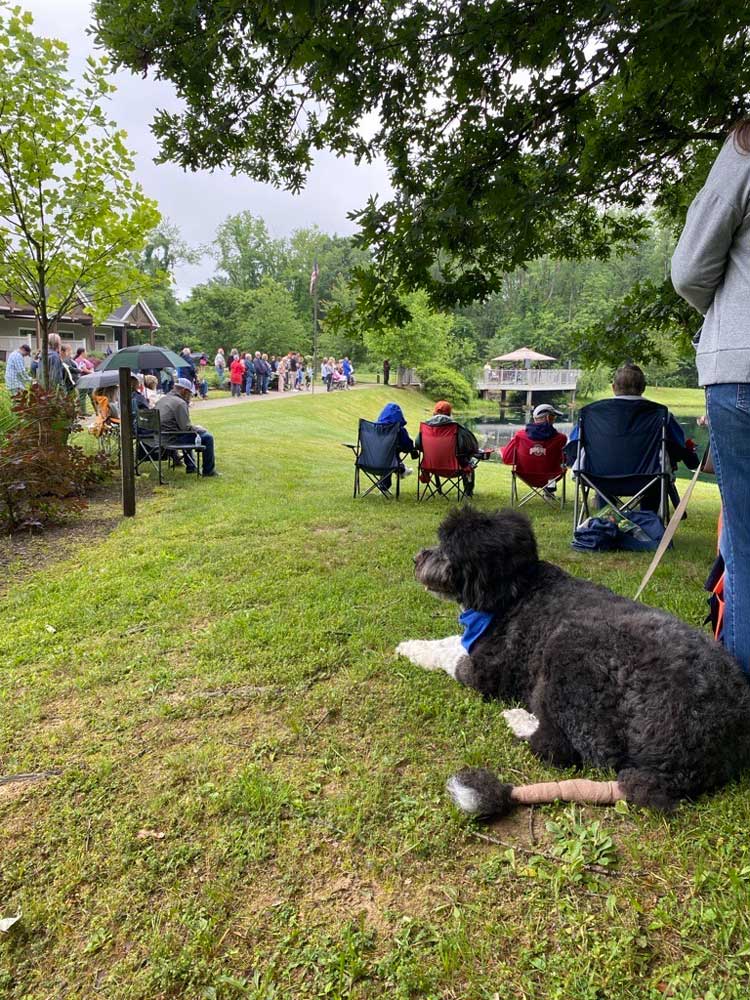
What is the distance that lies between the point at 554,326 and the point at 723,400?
5952cm

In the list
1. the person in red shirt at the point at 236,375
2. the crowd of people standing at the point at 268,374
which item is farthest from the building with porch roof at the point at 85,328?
the crowd of people standing at the point at 268,374

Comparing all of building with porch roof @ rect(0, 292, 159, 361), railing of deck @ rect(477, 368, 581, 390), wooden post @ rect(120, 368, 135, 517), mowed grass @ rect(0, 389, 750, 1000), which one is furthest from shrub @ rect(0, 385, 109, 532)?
railing of deck @ rect(477, 368, 581, 390)

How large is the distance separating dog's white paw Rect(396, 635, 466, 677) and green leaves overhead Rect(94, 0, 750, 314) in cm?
300

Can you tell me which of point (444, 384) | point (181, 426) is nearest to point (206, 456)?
point (181, 426)

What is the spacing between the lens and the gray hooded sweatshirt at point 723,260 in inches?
75.1

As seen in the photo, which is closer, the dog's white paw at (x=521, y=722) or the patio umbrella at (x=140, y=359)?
the dog's white paw at (x=521, y=722)

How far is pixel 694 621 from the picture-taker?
3570mm

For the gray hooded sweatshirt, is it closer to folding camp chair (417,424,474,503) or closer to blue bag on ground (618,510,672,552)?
blue bag on ground (618,510,672,552)

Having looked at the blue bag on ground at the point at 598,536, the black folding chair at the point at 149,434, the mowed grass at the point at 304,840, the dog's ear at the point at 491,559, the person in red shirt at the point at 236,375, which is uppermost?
the person in red shirt at the point at 236,375

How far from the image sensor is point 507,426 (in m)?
37.8

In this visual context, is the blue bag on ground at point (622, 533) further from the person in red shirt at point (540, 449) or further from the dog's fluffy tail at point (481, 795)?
Result: the dog's fluffy tail at point (481, 795)

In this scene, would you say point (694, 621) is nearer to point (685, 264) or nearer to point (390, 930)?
point (685, 264)

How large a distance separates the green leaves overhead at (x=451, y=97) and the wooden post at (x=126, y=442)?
2679mm

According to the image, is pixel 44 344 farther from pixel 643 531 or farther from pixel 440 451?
pixel 643 531
